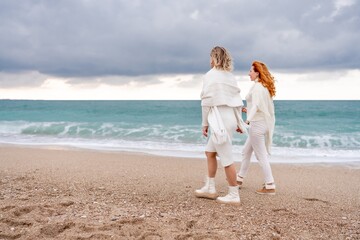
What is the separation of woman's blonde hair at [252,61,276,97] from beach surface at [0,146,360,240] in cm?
156

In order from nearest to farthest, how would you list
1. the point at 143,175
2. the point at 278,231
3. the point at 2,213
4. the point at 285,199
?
1. the point at 278,231
2. the point at 2,213
3. the point at 285,199
4. the point at 143,175

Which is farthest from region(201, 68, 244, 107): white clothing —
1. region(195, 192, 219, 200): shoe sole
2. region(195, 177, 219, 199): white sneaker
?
region(195, 192, 219, 200): shoe sole

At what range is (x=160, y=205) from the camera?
503cm

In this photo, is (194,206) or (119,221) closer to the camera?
(119,221)

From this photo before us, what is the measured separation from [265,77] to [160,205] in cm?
232

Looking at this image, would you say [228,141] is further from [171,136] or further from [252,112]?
[171,136]

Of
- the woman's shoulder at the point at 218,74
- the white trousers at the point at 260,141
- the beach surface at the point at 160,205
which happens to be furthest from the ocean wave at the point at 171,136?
the woman's shoulder at the point at 218,74

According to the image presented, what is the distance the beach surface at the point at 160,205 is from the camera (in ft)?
13.1

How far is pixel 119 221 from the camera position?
4.18m

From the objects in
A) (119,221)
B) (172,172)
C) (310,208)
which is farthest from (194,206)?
(172,172)

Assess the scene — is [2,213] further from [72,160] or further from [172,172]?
[72,160]

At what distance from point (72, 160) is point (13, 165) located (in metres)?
1.33

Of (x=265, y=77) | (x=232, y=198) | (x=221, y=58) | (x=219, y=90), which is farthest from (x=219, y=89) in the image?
(x=232, y=198)

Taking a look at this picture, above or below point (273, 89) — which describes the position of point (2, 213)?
below
